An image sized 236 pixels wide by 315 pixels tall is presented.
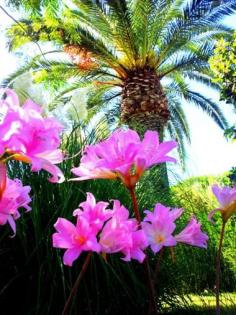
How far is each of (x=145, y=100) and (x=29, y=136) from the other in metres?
11.3

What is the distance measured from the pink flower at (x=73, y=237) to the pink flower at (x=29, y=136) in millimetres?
128

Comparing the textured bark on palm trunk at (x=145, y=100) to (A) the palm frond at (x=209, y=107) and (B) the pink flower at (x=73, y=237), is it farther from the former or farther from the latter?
(B) the pink flower at (x=73, y=237)

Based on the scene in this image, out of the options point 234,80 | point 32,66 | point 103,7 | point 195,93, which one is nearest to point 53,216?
point 234,80

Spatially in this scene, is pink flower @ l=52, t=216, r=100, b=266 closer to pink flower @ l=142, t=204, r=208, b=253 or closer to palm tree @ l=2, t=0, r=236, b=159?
pink flower @ l=142, t=204, r=208, b=253

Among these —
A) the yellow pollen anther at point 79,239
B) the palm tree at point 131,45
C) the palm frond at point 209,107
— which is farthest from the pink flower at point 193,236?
the palm frond at point 209,107

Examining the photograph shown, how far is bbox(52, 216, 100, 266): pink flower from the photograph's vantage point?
873mm

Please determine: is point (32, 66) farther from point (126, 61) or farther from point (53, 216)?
point (53, 216)

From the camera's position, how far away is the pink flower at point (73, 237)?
34.4 inches

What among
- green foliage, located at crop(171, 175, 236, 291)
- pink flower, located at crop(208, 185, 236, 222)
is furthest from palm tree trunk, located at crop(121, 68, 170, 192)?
pink flower, located at crop(208, 185, 236, 222)

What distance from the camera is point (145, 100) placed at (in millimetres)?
11945

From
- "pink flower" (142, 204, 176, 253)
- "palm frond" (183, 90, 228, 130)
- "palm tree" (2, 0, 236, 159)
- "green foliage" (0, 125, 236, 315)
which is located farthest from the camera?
"palm frond" (183, 90, 228, 130)

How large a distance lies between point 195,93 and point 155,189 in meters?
11.0

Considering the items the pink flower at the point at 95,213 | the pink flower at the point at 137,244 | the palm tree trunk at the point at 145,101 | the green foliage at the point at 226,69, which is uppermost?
the palm tree trunk at the point at 145,101

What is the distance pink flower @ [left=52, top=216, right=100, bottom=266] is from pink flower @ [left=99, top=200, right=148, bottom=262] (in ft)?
0.08
